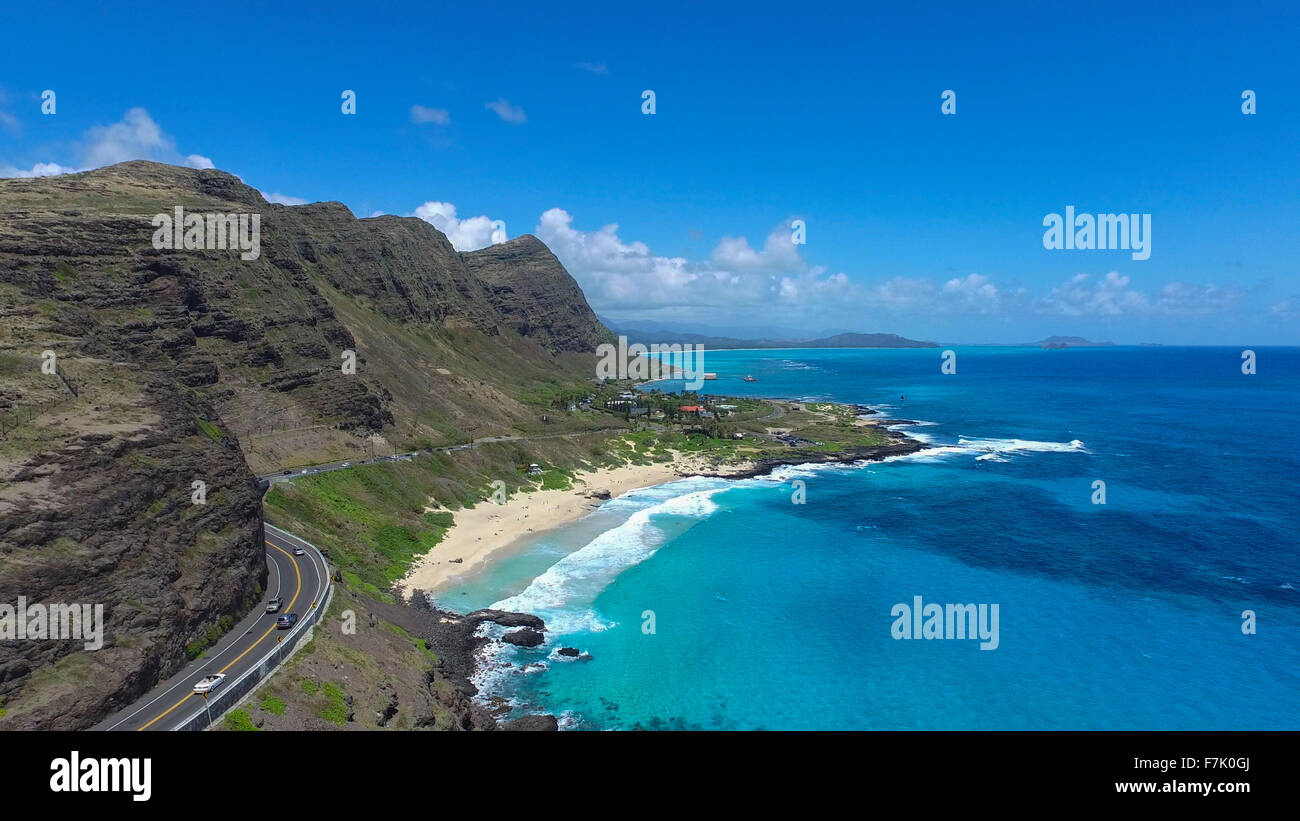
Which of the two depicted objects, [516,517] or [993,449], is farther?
[993,449]

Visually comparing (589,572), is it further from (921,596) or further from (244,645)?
(244,645)

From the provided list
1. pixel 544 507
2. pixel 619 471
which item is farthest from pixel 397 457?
pixel 619 471

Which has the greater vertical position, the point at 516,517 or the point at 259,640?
the point at 259,640

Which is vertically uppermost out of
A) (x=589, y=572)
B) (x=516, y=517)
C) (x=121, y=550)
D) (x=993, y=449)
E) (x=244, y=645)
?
(x=121, y=550)

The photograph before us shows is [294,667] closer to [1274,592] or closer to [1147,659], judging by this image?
[1147,659]

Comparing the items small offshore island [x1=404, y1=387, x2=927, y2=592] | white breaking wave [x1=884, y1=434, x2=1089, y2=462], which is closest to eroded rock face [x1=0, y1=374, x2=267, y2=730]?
small offshore island [x1=404, y1=387, x2=927, y2=592]

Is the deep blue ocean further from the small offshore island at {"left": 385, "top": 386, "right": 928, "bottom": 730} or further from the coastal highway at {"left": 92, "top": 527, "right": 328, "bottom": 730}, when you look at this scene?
the coastal highway at {"left": 92, "top": 527, "right": 328, "bottom": 730}

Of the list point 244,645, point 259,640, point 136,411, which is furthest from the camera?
point 136,411
